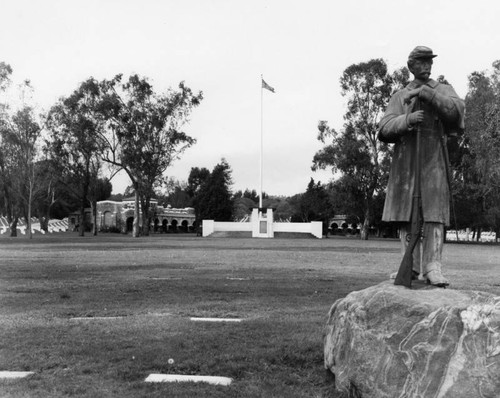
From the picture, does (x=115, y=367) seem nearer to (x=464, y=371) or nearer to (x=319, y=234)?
(x=464, y=371)

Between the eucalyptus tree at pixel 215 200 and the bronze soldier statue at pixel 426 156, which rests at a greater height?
the eucalyptus tree at pixel 215 200

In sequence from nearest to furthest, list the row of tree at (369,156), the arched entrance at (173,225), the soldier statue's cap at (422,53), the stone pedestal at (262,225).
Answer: the soldier statue's cap at (422,53)
the row of tree at (369,156)
the stone pedestal at (262,225)
the arched entrance at (173,225)

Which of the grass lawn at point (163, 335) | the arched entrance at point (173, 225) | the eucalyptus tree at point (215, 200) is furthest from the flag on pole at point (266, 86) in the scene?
the arched entrance at point (173, 225)

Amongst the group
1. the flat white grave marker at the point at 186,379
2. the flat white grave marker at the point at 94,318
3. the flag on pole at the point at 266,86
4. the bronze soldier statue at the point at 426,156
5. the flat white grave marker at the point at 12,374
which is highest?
the flag on pole at the point at 266,86

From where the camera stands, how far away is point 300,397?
4992 millimetres

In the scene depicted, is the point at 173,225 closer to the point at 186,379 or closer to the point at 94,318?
the point at 94,318

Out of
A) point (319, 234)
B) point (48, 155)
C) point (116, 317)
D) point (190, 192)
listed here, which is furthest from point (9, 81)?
point (190, 192)

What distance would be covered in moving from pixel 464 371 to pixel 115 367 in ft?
10.9

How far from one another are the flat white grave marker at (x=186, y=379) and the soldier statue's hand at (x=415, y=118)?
116 inches

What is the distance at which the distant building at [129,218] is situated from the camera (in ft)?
320

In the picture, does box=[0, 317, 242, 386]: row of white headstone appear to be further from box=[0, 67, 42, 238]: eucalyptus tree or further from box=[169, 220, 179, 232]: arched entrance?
box=[169, 220, 179, 232]: arched entrance

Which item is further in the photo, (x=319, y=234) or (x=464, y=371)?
(x=319, y=234)

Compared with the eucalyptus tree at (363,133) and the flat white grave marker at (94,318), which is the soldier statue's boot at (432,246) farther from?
the eucalyptus tree at (363,133)

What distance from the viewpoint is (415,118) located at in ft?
17.3
